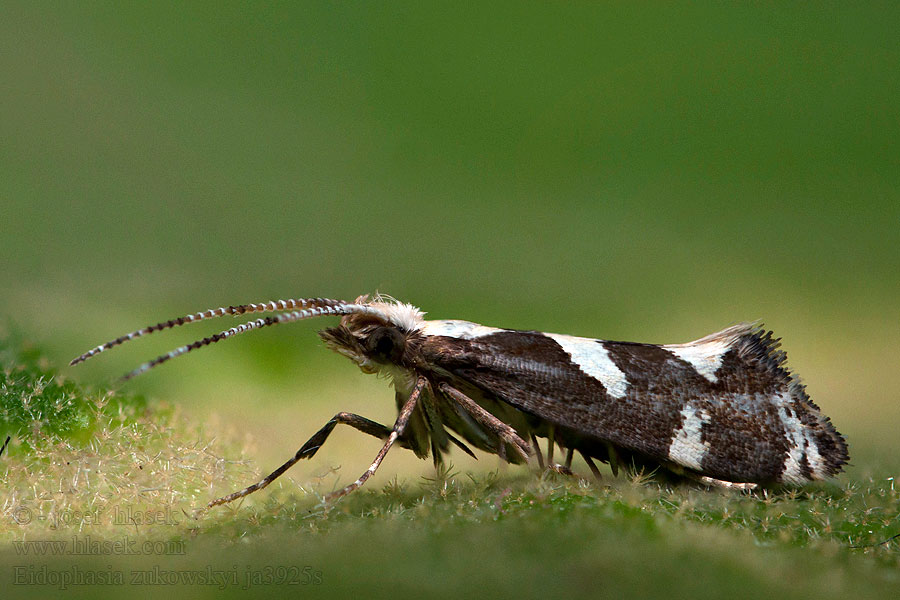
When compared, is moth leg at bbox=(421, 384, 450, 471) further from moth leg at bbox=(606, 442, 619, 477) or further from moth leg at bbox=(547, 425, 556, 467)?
moth leg at bbox=(606, 442, 619, 477)

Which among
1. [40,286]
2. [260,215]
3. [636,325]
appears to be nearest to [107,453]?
[40,286]

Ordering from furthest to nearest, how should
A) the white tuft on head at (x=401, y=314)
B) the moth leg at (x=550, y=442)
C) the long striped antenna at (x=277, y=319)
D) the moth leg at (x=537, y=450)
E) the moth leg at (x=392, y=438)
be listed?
the white tuft on head at (x=401, y=314), the moth leg at (x=550, y=442), the moth leg at (x=537, y=450), the moth leg at (x=392, y=438), the long striped antenna at (x=277, y=319)

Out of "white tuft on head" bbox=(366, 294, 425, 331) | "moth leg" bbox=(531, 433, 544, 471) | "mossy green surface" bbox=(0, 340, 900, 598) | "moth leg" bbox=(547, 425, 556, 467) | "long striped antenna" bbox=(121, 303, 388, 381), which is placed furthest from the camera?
"white tuft on head" bbox=(366, 294, 425, 331)

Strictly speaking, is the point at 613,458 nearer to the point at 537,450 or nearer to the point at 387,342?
the point at 537,450

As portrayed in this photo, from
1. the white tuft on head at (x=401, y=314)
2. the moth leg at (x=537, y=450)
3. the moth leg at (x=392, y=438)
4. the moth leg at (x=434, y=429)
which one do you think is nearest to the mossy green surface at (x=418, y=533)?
the moth leg at (x=392, y=438)

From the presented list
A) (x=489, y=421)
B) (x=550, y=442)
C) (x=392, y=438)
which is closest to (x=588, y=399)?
(x=550, y=442)

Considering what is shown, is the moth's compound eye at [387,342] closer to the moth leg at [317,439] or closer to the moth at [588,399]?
the moth at [588,399]

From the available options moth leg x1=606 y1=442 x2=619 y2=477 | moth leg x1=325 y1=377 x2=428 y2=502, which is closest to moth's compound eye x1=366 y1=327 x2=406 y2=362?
moth leg x1=325 y1=377 x2=428 y2=502

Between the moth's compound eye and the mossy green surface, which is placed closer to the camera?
the mossy green surface
